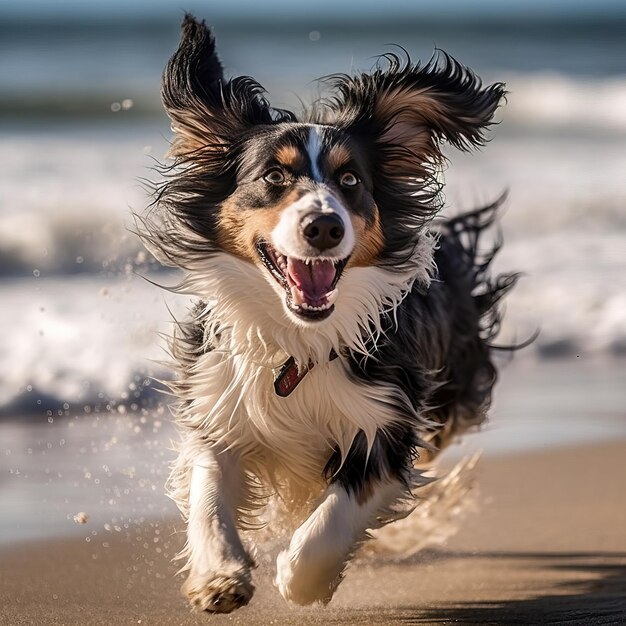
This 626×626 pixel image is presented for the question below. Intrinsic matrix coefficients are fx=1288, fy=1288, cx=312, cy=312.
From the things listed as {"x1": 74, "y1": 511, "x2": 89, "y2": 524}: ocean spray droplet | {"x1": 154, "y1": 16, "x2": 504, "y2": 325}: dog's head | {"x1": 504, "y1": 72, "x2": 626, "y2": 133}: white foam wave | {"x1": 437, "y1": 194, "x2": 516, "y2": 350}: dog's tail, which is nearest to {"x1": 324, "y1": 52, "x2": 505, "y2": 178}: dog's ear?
{"x1": 154, "y1": 16, "x2": 504, "y2": 325}: dog's head

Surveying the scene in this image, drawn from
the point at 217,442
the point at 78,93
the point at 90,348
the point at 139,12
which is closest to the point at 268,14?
the point at 139,12

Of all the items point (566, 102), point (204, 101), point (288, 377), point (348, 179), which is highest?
point (204, 101)

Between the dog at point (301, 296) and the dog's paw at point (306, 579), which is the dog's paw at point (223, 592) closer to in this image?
the dog at point (301, 296)

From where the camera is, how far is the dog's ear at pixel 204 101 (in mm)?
4023

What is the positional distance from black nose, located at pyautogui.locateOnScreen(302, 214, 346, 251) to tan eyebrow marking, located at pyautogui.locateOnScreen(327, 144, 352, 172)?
0.99 feet

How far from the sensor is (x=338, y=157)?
3.74 metres

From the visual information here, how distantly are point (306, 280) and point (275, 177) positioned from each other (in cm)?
32

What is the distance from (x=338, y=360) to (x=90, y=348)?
3.05 m

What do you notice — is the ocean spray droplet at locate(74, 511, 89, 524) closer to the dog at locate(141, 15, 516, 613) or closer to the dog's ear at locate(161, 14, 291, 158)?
the dog at locate(141, 15, 516, 613)

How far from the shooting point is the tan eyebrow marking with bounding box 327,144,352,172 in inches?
146

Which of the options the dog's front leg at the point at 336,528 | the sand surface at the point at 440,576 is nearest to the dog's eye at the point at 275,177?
the dog's front leg at the point at 336,528

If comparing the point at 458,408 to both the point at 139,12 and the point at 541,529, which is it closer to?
the point at 541,529

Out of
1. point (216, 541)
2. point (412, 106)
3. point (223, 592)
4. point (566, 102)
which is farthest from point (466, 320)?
point (566, 102)

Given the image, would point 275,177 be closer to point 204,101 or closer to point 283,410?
point 204,101
